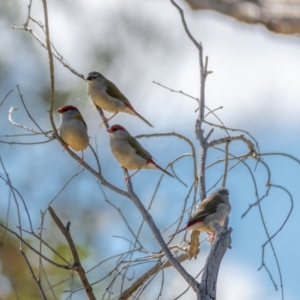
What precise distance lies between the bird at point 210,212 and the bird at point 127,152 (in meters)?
0.81

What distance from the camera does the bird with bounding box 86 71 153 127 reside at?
6707 mm

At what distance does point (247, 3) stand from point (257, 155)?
52.6 inches

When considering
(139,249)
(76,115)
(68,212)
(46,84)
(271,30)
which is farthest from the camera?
(46,84)

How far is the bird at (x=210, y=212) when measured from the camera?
5.02 m

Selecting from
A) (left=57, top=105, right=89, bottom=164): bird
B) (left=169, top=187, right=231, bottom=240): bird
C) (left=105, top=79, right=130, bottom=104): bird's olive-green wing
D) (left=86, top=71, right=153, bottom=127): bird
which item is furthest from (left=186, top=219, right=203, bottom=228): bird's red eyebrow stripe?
(left=105, top=79, right=130, bottom=104): bird's olive-green wing

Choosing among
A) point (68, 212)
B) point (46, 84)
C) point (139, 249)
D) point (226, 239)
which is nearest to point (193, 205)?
point (139, 249)

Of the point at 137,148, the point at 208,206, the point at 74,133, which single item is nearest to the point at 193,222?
the point at 208,206

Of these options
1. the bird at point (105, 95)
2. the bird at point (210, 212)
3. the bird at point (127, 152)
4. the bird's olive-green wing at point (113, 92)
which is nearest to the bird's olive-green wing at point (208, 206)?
the bird at point (210, 212)

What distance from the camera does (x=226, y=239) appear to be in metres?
3.79

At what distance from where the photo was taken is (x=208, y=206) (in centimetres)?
529

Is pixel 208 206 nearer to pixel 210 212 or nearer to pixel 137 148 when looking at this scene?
pixel 210 212

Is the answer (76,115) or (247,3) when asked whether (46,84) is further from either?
(247,3)

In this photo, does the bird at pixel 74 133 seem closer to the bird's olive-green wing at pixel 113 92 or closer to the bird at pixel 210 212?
the bird's olive-green wing at pixel 113 92

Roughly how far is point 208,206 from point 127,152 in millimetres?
1168
